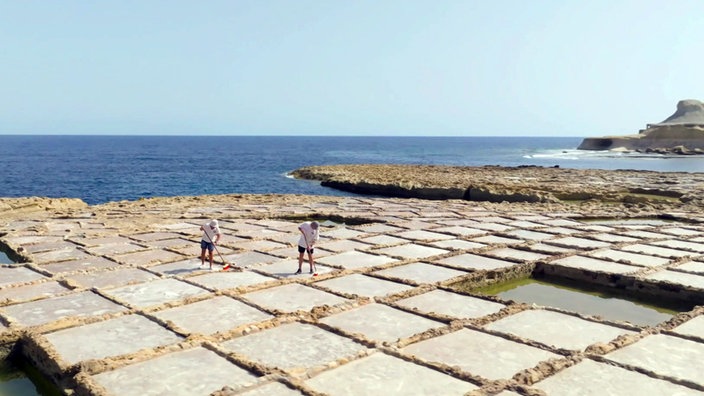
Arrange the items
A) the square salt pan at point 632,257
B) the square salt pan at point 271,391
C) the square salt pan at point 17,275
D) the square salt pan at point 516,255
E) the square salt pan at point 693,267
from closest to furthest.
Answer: the square salt pan at point 271,391
the square salt pan at point 17,275
the square salt pan at point 693,267
the square salt pan at point 632,257
the square salt pan at point 516,255

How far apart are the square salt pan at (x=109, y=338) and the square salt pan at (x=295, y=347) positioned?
870 mm

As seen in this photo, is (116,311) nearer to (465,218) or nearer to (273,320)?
(273,320)

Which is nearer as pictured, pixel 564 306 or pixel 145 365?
pixel 145 365

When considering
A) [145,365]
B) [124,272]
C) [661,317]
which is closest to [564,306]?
[661,317]

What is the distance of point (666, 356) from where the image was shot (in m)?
6.11

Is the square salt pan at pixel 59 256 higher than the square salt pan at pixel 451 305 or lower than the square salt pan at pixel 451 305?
lower

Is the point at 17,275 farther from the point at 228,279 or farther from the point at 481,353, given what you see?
the point at 481,353

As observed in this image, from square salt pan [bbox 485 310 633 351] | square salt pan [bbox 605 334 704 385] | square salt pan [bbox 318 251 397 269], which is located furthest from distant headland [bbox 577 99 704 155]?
square salt pan [bbox 605 334 704 385]

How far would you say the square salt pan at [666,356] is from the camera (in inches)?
224

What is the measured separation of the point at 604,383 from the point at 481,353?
1252mm

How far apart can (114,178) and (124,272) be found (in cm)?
4185

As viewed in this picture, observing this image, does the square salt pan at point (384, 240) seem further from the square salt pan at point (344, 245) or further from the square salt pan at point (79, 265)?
the square salt pan at point (79, 265)

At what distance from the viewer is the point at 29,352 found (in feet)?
20.8

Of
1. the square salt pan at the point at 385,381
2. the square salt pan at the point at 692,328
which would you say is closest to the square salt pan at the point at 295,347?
the square salt pan at the point at 385,381
